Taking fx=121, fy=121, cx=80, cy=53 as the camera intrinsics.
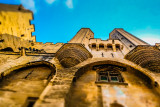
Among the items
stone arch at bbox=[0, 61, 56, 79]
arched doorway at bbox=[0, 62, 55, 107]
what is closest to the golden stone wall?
arched doorway at bbox=[0, 62, 55, 107]

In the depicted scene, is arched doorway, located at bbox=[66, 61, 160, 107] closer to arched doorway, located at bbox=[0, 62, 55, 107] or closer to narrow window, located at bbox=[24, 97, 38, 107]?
narrow window, located at bbox=[24, 97, 38, 107]

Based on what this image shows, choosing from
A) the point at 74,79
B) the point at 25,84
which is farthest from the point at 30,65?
the point at 74,79

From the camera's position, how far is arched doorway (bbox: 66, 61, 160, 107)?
455cm

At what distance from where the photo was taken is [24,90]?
5277 millimetres

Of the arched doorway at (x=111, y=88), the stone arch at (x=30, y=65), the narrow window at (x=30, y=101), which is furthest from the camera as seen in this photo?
the stone arch at (x=30, y=65)

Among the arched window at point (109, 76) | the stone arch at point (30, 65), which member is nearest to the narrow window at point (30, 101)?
the stone arch at point (30, 65)

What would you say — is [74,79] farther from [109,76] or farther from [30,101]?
[30,101]

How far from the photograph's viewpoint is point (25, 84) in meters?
5.80

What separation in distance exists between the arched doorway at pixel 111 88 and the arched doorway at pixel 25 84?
153cm

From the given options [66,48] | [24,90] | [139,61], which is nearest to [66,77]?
[24,90]

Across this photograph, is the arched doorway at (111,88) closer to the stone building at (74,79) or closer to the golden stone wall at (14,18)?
the stone building at (74,79)

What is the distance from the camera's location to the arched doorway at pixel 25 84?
4.60m

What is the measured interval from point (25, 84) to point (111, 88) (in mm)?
4040

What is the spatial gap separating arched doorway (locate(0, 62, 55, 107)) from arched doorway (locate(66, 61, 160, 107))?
5.01 feet
